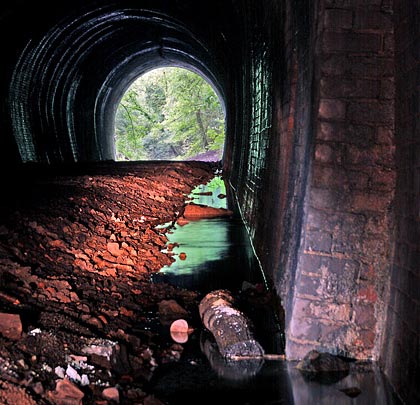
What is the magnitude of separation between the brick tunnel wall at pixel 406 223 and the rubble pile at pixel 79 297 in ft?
4.81

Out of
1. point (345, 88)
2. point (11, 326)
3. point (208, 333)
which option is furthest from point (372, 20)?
point (11, 326)

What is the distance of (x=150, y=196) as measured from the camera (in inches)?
455

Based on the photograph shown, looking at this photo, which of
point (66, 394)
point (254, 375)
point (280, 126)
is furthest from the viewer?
point (280, 126)

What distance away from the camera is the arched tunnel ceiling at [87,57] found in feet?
43.7

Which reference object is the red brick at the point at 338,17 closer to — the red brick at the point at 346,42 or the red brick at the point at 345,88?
the red brick at the point at 346,42

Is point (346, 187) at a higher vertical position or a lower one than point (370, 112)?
lower

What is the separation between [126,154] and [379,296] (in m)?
35.4

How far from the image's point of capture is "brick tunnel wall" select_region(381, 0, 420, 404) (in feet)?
10.2

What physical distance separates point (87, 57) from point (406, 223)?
17.3 metres

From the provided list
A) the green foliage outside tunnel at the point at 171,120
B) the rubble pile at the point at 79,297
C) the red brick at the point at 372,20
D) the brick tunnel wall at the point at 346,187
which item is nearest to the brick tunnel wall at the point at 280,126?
the brick tunnel wall at the point at 346,187

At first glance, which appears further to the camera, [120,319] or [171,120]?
[171,120]

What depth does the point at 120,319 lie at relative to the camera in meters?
4.55

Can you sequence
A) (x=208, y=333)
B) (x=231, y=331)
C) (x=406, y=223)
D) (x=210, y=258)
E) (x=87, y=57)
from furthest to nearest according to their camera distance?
(x=87, y=57), (x=210, y=258), (x=208, y=333), (x=231, y=331), (x=406, y=223)

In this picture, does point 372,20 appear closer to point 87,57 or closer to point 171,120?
point 87,57
